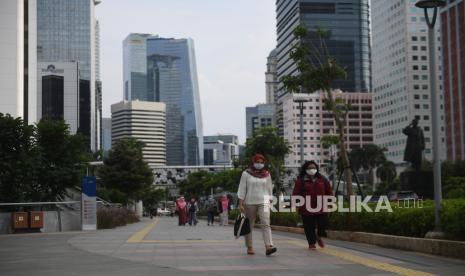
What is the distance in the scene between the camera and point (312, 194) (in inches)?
479

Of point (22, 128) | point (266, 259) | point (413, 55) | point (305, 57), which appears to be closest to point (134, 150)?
point (22, 128)

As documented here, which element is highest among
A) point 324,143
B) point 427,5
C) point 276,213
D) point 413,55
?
point 413,55

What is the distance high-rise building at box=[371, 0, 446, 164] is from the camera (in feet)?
556

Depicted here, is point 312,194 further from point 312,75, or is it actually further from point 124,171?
point 124,171

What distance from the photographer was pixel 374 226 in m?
15.1

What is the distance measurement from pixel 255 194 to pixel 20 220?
46.2 feet

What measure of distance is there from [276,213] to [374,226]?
39.0 feet

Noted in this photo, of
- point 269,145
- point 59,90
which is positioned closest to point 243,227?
point 269,145

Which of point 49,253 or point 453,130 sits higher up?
point 453,130

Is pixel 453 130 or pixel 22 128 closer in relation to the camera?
pixel 22 128

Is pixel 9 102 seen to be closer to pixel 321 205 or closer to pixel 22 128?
pixel 22 128

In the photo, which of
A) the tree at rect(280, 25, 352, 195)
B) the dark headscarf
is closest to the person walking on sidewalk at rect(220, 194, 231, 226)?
the tree at rect(280, 25, 352, 195)

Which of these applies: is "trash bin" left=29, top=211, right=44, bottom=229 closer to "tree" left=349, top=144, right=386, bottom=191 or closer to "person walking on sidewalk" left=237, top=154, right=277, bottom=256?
"person walking on sidewalk" left=237, top=154, right=277, bottom=256

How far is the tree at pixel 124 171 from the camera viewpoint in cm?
5997
